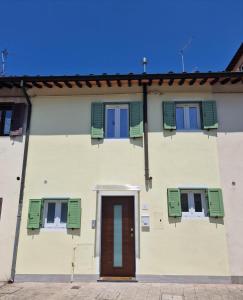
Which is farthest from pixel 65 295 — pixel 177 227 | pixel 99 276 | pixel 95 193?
pixel 177 227

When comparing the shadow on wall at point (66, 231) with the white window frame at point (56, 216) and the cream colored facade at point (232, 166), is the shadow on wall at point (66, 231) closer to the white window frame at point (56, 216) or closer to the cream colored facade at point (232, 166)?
the white window frame at point (56, 216)

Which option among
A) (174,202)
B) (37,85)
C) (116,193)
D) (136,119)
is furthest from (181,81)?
(37,85)

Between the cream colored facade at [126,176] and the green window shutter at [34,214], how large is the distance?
0.68 feet

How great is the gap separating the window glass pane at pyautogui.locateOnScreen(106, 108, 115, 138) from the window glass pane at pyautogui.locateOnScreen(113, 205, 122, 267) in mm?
2496

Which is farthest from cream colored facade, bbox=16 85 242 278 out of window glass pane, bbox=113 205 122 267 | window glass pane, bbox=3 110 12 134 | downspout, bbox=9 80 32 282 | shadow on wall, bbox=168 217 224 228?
window glass pane, bbox=3 110 12 134

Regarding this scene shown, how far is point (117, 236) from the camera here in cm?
874

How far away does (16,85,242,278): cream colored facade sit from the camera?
27.3 feet

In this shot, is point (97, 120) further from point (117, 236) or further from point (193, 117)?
point (117, 236)

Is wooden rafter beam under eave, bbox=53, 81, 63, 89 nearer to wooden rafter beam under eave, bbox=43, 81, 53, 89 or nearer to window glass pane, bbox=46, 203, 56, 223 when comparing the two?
wooden rafter beam under eave, bbox=43, 81, 53, 89

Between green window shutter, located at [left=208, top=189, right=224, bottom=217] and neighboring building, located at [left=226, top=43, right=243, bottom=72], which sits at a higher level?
neighboring building, located at [left=226, top=43, right=243, bottom=72]

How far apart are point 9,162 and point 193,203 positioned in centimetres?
638

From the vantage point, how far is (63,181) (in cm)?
900

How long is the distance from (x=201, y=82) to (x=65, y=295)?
783cm

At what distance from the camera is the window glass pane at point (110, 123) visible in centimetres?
944
